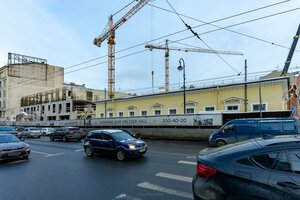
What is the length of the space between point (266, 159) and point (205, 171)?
93 cm

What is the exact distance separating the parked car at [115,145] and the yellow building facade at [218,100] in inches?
549

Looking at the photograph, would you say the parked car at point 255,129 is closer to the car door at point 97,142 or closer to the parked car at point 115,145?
the parked car at point 115,145

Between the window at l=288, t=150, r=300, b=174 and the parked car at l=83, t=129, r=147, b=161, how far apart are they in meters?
8.48

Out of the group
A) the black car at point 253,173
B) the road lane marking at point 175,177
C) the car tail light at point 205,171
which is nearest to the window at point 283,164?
the black car at point 253,173

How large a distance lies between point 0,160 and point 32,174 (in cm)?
366

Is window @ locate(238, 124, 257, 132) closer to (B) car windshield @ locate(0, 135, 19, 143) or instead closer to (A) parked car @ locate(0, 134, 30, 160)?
(A) parked car @ locate(0, 134, 30, 160)

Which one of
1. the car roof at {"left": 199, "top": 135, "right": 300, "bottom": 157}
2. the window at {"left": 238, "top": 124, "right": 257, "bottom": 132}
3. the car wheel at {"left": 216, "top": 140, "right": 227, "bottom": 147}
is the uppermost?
the car roof at {"left": 199, "top": 135, "right": 300, "bottom": 157}

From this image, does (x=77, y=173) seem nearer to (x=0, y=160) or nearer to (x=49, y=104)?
(x=0, y=160)

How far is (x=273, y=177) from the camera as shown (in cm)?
298

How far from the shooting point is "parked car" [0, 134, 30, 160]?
427 inches

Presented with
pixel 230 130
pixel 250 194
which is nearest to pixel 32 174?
pixel 250 194

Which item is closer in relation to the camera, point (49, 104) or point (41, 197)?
point (41, 197)

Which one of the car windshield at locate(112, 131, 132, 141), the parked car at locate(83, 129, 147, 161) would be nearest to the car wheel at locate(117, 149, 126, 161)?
the parked car at locate(83, 129, 147, 161)

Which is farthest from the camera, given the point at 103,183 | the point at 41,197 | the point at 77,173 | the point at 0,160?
the point at 0,160
